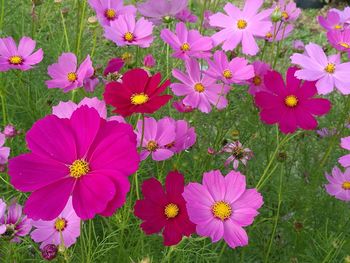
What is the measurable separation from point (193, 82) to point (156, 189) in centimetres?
35

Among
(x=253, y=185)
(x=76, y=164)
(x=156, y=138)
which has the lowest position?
(x=253, y=185)

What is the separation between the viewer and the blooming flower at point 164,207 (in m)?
0.72

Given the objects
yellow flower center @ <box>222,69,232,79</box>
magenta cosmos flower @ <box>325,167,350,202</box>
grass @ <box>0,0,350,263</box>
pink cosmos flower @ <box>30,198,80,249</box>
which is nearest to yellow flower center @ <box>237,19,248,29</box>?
grass @ <box>0,0,350,263</box>

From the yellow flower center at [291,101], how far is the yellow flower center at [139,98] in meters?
0.31

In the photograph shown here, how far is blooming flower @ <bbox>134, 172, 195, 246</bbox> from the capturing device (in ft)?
2.36

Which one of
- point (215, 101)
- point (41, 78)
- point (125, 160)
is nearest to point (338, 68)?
point (215, 101)

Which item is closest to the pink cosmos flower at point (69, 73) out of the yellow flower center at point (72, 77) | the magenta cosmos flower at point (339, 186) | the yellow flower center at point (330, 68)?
→ the yellow flower center at point (72, 77)

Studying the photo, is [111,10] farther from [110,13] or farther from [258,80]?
[258,80]

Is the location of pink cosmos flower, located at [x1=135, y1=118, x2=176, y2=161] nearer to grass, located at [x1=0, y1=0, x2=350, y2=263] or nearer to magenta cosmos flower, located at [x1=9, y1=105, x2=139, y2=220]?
Answer: grass, located at [x1=0, y1=0, x2=350, y2=263]

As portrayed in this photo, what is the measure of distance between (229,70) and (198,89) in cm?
8

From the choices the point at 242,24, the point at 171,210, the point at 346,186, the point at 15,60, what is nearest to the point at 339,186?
the point at 346,186

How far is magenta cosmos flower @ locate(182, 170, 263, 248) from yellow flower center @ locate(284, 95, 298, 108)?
234mm

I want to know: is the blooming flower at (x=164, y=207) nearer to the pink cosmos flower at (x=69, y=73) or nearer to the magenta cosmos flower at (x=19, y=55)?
the pink cosmos flower at (x=69, y=73)

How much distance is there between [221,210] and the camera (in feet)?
2.40
